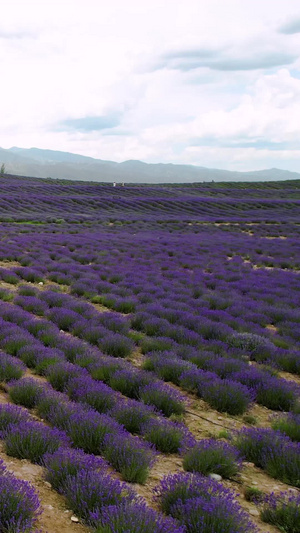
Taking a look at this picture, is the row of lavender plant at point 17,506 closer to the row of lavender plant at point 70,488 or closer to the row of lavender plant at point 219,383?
the row of lavender plant at point 70,488

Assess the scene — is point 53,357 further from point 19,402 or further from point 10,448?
point 10,448

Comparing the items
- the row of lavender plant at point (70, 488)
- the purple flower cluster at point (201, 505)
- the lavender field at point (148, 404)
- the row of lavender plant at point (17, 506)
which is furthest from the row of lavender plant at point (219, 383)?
the row of lavender plant at point (17, 506)

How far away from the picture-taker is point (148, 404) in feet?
18.0

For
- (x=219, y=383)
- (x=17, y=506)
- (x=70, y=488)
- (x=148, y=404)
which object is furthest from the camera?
(x=219, y=383)

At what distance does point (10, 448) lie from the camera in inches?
165

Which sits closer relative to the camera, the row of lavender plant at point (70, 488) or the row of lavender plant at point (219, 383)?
the row of lavender plant at point (70, 488)

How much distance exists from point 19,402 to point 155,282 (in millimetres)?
8510

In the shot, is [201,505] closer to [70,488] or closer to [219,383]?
[70,488]

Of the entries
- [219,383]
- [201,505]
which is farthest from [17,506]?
[219,383]

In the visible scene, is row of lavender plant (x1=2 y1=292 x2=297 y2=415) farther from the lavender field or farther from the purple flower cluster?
the purple flower cluster

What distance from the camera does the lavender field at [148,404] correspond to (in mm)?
3416

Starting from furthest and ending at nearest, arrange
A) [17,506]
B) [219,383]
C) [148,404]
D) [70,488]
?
1. [219,383]
2. [148,404]
3. [70,488]
4. [17,506]

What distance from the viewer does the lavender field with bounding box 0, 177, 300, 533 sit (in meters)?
3.42

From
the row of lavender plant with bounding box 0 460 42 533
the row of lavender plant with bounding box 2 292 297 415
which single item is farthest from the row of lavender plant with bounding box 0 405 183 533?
the row of lavender plant with bounding box 2 292 297 415
